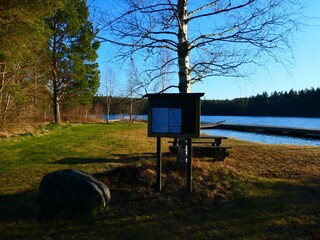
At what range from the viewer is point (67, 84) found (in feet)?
89.1

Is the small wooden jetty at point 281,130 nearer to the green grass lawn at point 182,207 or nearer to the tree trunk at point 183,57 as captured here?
the tree trunk at point 183,57

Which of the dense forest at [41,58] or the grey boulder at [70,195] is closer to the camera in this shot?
the grey boulder at [70,195]

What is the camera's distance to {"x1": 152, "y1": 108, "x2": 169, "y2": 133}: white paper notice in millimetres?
5098

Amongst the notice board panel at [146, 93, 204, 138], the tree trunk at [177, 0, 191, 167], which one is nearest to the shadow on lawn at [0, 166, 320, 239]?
the notice board panel at [146, 93, 204, 138]

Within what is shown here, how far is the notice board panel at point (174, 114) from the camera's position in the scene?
504 cm

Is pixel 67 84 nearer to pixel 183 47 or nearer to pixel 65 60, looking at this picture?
pixel 65 60

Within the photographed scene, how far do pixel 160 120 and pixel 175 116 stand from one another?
0.28m

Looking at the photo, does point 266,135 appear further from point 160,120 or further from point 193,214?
point 193,214

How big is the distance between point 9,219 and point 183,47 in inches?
174

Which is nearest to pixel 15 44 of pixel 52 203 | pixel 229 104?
pixel 52 203

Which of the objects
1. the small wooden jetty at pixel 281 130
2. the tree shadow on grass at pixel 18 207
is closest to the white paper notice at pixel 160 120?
the tree shadow on grass at pixel 18 207

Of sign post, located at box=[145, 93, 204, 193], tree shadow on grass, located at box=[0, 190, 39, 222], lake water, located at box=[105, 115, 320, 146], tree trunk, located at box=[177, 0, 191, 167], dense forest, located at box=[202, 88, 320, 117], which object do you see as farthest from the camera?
dense forest, located at box=[202, 88, 320, 117]

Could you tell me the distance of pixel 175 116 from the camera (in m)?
5.09

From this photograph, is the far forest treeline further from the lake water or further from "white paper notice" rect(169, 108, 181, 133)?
"white paper notice" rect(169, 108, 181, 133)
